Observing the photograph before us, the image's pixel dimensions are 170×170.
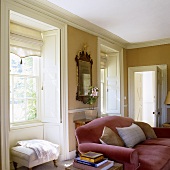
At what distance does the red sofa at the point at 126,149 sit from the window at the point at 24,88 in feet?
4.55

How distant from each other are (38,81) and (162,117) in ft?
11.7

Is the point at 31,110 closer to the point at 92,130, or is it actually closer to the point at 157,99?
the point at 92,130

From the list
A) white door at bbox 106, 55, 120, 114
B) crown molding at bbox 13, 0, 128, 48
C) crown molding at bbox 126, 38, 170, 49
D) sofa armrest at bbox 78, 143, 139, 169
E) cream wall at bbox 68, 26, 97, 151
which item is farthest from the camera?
white door at bbox 106, 55, 120, 114

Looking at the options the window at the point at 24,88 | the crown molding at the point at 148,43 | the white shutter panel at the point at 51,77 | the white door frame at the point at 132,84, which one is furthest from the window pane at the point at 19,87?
the crown molding at the point at 148,43

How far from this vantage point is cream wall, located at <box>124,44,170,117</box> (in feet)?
19.2

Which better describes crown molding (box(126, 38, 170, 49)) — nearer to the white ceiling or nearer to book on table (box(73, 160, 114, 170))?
the white ceiling

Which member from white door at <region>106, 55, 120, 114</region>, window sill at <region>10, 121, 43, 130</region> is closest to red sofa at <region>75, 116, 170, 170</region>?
window sill at <region>10, 121, 43, 130</region>

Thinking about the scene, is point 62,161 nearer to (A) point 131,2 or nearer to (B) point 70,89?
(B) point 70,89

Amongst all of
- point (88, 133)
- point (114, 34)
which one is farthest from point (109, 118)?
point (114, 34)

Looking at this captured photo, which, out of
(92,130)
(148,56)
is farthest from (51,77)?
(148,56)

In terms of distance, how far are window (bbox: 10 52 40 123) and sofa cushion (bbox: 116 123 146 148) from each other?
1728mm

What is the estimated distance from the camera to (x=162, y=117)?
5.82m

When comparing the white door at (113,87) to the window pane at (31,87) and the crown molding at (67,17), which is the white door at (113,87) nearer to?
the crown molding at (67,17)

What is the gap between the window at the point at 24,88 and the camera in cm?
372
